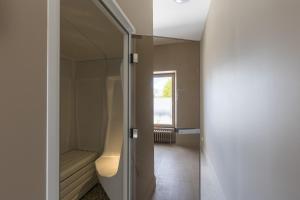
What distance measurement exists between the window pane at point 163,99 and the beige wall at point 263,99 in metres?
0.85

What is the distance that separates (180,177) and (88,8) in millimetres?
2745

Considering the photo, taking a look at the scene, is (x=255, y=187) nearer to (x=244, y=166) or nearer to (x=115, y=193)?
(x=244, y=166)

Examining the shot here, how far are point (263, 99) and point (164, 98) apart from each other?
4.57ft

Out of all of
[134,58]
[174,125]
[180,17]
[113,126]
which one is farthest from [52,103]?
[180,17]

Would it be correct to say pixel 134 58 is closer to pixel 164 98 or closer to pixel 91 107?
pixel 164 98

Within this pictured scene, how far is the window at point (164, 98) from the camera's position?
2355mm

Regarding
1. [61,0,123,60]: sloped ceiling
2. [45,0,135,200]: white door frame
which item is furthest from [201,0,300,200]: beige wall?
[61,0,123,60]: sloped ceiling

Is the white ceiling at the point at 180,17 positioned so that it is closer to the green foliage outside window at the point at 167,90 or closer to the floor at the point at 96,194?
the green foliage outside window at the point at 167,90
